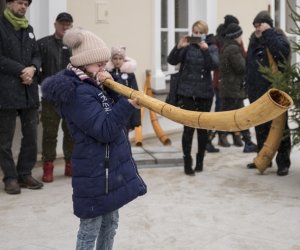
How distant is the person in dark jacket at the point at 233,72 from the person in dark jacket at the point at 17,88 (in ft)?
9.98

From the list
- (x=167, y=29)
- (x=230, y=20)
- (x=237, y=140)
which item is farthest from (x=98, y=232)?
(x=167, y=29)

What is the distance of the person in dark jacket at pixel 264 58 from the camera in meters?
6.70

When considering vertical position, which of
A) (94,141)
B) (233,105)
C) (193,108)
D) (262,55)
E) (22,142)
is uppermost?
(262,55)

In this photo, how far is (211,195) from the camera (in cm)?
607

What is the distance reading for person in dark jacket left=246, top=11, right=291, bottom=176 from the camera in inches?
264

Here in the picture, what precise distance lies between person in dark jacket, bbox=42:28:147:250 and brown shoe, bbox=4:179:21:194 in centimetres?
289

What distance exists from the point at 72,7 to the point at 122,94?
15.8ft

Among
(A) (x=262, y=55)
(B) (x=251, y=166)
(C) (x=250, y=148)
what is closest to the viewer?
(A) (x=262, y=55)

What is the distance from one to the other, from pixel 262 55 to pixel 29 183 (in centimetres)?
309

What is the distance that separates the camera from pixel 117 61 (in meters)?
6.99

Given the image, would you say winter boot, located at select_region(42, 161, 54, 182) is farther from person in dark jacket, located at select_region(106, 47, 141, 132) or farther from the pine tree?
the pine tree

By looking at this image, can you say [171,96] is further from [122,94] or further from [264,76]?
[122,94]

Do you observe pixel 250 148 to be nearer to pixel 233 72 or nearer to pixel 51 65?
pixel 233 72

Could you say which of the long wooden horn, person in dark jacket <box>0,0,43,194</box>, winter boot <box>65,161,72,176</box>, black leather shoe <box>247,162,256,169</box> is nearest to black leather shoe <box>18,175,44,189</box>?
person in dark jacket <box>0,0,43,194</box>
